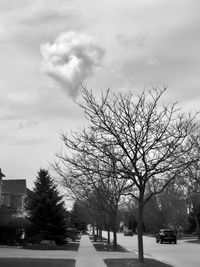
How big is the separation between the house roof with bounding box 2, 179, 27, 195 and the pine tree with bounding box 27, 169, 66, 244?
114 ft

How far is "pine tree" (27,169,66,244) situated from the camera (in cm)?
3844

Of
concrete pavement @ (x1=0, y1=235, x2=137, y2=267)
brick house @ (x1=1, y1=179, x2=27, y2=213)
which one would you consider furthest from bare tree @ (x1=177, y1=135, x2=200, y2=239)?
brick house @ (x1=1, y1=179, x2=27, y2=213)

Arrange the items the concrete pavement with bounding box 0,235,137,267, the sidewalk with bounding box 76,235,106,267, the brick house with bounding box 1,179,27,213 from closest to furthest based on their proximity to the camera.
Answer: the sidewalk with bounding box 76,235,106,267 < the concrete pavement with bounding box 0,235,137,267 < the brick house with bounding box 1,179,27,213

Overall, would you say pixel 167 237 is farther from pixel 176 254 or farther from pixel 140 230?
pixel 140 230

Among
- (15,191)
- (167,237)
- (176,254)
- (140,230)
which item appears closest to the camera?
(140,230)

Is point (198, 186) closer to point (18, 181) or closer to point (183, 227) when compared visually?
point (18, 181)

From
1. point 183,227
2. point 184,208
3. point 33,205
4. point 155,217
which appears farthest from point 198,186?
point 183,227

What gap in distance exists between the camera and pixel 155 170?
1916 cm

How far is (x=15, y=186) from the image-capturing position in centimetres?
7531

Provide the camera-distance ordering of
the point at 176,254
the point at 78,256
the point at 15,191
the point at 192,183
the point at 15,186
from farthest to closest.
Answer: the point at 15,186, the point at 15,191, the point at 192,183, the point at 176,254, the point at 78,256

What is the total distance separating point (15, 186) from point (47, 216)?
3769 cm

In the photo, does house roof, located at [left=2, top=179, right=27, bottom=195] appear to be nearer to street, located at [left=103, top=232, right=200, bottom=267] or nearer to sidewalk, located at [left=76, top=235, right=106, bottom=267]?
street, located at [left=103, top=232, right=200, bottom=267]

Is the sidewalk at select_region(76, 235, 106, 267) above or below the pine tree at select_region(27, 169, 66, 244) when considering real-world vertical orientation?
below

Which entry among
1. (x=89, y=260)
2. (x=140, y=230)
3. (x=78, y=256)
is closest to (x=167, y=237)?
(x=78, y=256)
